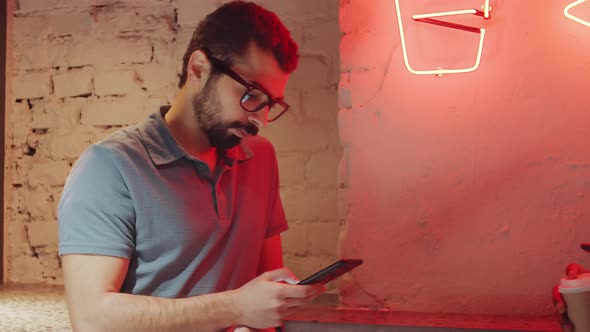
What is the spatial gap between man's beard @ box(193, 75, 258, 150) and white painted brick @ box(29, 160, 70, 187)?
0.98 meters

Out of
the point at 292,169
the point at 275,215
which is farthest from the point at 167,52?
the point at 275,215

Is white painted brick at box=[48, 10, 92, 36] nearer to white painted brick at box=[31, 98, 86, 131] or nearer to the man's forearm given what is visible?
white painted brick at box=[31, 98, 86, 131]

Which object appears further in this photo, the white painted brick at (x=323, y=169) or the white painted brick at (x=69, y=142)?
the white painted brick at (x=69, y=142)

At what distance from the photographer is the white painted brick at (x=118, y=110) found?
231cm

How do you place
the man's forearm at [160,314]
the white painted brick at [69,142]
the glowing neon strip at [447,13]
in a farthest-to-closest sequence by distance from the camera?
the white painted brick at [69,142]
the glowing neon strip at [447,13]
the man's forearm at [160,314]

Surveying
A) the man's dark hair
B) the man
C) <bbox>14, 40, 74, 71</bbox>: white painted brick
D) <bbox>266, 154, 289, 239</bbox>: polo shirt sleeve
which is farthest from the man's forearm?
<bbox>14, 40, 74, 71</bbox>: white painted brick

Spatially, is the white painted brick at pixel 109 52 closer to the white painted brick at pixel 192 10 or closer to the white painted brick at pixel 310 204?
the white painted brick at pixel 192 10

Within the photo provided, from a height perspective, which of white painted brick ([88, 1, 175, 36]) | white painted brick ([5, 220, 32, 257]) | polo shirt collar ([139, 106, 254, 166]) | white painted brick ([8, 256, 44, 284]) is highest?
white painted brick ([88, 1, 175, 36])

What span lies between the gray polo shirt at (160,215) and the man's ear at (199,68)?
123 mm

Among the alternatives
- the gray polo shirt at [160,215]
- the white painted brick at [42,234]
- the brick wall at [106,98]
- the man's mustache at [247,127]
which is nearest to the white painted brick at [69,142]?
the brick wall at [106,98]

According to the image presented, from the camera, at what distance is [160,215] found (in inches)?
56.7

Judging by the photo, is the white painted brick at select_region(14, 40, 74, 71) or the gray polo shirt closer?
the gray polo shirt

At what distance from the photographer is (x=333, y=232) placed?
6.98 ft

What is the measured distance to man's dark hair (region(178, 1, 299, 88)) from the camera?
1.56 meters
